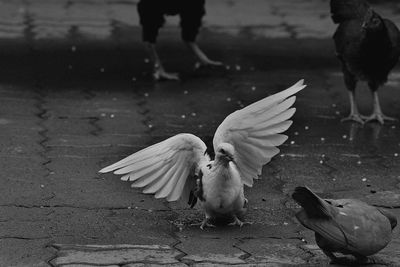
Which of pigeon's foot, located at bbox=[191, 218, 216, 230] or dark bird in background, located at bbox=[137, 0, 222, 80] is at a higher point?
pigeon's foot, located at bbox=[191, 218, 216, 230]

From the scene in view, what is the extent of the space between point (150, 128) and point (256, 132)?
2.05m

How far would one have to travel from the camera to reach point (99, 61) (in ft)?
31.1

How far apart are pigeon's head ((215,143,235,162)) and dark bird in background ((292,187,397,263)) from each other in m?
0.59

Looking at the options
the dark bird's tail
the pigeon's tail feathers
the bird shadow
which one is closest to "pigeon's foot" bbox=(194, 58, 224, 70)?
the dark bird's tail

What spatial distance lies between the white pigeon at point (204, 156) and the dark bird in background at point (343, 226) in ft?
2.38

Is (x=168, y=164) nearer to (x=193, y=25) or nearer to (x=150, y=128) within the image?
(x=150, y=128)

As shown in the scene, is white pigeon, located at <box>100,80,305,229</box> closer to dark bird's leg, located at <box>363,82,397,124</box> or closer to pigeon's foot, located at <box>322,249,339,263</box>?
pigeon's foot, located at <box>322,249,339,263</box>

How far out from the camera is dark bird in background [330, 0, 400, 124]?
7734mm

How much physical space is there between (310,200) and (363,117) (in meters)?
3.46

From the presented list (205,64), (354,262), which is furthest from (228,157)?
(205,64)

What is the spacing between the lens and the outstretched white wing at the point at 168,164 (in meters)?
5.46

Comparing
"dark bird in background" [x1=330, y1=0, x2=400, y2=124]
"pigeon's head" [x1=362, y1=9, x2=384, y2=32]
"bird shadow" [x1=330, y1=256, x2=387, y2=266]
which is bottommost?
"dark bird in background" [x1=330, y1=0, x2=400, y2=124]

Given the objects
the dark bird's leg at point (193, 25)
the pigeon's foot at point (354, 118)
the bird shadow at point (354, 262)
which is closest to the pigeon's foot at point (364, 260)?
the bird shadow at point (354, 262)

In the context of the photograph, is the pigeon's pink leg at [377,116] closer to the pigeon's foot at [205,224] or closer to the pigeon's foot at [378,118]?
the pigeon's foot at [378,118]
